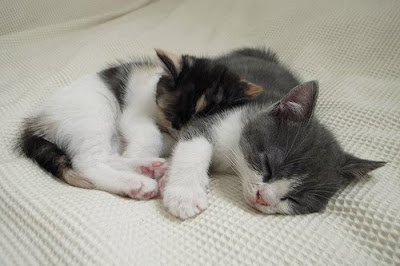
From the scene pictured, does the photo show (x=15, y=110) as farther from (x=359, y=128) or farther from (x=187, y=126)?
(x=359, y=128)

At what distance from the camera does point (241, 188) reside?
1.07 meters

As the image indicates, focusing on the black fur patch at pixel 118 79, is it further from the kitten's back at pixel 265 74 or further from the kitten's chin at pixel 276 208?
the kitten's chin at pixel 276 208

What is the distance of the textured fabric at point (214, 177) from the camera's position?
768 mm

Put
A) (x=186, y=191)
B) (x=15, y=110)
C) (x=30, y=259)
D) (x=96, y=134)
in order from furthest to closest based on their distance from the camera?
(x=15, y=110), (x=96, y=134), (x=186, y=191), (x=30, y=259)

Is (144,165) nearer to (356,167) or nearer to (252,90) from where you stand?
(252,90)

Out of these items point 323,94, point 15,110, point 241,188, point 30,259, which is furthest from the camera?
point 323,94

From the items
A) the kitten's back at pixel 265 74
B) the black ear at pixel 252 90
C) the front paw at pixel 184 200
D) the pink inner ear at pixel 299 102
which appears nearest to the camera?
the front paw at pixel 184 200

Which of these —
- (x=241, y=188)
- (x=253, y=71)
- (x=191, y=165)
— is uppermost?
(x=253, y=71)

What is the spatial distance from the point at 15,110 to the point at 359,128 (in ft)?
4.90

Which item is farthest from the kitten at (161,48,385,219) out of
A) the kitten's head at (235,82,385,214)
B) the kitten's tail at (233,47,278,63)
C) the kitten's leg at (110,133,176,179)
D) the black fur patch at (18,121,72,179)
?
the kitten's tail at (233,47,278,63)

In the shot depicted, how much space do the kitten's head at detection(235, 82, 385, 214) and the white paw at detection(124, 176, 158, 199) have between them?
1.00ft

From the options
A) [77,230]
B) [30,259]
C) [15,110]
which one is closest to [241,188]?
[77,230]

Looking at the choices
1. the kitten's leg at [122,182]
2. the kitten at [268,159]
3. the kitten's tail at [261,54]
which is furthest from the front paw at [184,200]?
the kitten's tail at [261,54]

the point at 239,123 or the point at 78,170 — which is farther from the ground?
the point at 239,123
